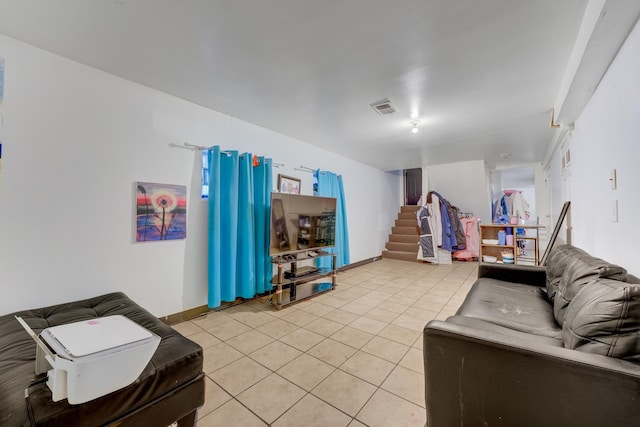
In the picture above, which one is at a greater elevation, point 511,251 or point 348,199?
point 348,199

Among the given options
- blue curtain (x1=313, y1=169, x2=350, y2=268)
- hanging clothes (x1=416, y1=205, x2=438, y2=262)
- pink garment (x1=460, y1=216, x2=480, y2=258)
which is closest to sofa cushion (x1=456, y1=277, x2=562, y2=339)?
blue curtain (x1=313, y1=169, x2=350, y2=268)

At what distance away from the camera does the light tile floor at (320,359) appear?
1563mm

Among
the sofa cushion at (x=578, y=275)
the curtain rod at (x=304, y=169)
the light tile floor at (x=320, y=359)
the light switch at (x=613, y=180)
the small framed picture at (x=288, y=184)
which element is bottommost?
the light tile floor at (x=320, y=359)

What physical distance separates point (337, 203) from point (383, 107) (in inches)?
84.2

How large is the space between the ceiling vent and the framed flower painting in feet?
7.61

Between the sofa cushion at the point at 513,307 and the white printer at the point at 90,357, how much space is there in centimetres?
203

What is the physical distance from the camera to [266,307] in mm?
3271

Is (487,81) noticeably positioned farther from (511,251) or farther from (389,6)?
(511,251)

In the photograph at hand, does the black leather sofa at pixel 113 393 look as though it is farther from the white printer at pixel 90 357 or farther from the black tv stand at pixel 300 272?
the black tv stand at pixel 300 272

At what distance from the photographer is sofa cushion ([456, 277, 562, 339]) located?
169 centimetres

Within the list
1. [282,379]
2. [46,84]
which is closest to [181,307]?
[282,379]

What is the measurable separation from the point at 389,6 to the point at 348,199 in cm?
410

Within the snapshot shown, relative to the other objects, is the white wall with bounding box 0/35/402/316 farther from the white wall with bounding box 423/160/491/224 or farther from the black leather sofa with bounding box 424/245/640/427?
the white wall with bounding box 423/160/491/224

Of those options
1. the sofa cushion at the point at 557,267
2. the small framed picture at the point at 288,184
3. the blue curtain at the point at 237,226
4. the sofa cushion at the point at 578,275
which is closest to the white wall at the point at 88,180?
the blue curtain at the point at 237,226
